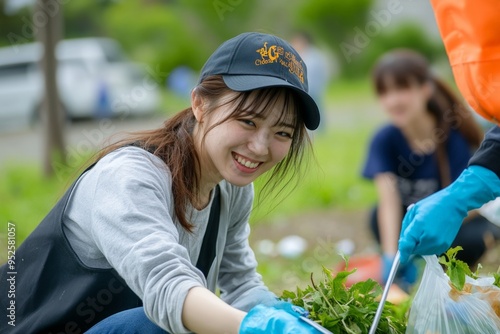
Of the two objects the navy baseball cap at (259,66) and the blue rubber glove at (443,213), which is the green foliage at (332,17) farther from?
the navy baseball cap at (259,66)

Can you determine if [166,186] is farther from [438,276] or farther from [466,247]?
[466,247]

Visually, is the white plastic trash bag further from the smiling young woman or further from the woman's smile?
the woman's smile

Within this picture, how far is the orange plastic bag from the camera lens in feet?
6.57

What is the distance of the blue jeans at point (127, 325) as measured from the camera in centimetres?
196

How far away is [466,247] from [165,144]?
6.97ft

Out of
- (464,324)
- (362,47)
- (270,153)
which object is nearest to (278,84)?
(270,153)

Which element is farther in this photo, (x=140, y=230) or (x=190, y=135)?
(x=190, y=135)

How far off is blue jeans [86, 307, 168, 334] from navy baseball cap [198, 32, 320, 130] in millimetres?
593

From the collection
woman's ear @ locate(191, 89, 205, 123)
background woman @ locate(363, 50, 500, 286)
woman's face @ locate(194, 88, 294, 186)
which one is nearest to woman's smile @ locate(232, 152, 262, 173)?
woman's face @ locate(194, 88, 294, 186)

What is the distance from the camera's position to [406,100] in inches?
154

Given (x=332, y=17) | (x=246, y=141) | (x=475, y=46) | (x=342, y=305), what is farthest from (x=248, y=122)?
(x=332, y=17)

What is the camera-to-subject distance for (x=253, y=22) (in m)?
17.6

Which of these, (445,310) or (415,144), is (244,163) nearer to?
(445,310)

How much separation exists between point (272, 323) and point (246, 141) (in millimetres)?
502
